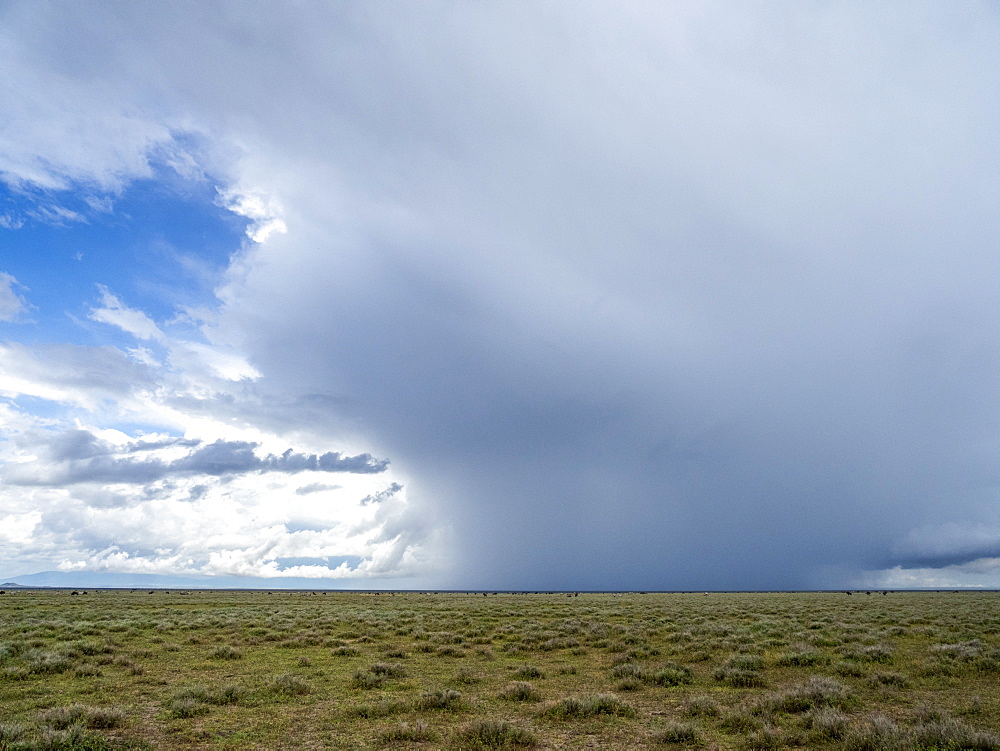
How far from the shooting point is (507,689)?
654 inches

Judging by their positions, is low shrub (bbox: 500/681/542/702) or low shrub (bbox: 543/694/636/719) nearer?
low shrub (bbox: 543/694/636/719)

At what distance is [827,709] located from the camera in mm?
13328

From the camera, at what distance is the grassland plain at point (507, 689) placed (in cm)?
1223

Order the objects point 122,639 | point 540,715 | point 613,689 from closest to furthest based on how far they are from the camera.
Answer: point 540,715
point 613,689
point 122,639

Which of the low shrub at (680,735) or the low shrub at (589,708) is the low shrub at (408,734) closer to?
the low shrub at (589,708)

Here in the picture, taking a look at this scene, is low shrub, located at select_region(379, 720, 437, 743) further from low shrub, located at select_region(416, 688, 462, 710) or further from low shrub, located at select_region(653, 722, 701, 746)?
low shrub, located at select_region(653, 722, 701, 746)

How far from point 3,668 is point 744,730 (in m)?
23.8

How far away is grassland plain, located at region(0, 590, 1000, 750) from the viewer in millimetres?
12234

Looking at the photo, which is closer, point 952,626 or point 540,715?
point 540,715

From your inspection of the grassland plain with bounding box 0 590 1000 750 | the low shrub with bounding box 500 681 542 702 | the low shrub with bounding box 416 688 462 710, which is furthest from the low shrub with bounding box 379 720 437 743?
the low shrub with bounding box 500 681 542 702

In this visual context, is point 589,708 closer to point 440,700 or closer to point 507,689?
point 507,689

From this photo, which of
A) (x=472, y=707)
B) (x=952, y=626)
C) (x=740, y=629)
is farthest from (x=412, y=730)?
(x=952, y=626)

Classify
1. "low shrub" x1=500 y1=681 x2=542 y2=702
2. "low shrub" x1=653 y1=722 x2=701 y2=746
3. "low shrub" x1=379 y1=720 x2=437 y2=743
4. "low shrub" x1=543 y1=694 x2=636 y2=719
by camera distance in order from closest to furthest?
"low shrub" x1=653 y1=722 x2=701 y2=746, "low shrub" x1=379 y1=720 x2=437 y2=743, "low shrub" x1=543 y1=694 x2=636 y2=719, "low shrub" x1=500 y1=681 x2=542 y2=702

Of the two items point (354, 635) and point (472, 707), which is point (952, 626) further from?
point (354, 635)
